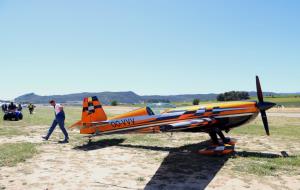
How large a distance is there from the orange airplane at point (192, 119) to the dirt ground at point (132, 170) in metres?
0.90

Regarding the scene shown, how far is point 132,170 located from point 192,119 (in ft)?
13.9

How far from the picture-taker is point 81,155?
35.8ft

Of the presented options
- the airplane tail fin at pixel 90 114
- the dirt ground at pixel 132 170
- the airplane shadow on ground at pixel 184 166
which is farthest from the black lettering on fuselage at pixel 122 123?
the dirt ground at pixel 132 170

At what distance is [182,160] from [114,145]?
164 inches

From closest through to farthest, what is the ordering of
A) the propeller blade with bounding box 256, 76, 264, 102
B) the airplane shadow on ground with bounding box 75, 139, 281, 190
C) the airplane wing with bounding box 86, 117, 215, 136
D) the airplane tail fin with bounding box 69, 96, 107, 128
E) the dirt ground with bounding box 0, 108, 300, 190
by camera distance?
the dirt ground with bounding box 0, 108, 300, 190 → the airplane shadow on ground with bounding box 75, 139, 281, 190 → the airplane wing with bounding box 86, 117, 215, 136 → the propeller blade with bounding box 256, 76, 264, 102 → the airplane tail fin with bounding box 69, 96, 107, 128

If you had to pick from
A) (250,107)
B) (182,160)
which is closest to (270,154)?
(250,107)

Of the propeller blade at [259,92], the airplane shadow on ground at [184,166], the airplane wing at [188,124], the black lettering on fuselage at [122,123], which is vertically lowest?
the airplane shadow on ground at [184,166]

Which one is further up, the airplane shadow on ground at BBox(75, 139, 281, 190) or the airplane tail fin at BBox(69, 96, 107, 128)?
the airplane tail fin at BBox(69, 96, 107, 128)

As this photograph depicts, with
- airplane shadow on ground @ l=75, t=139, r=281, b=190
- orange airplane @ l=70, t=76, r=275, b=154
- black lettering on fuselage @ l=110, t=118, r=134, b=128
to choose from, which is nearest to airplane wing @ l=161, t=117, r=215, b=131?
orange airplane @ l=70, t=76, r=275, b=154

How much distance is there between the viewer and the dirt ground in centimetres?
727

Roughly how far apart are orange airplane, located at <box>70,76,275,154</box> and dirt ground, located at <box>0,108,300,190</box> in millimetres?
901

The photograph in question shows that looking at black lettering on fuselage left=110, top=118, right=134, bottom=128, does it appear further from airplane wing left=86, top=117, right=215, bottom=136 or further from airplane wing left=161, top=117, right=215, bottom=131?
airplane wing left=161, top=117, right=215, bottom=131

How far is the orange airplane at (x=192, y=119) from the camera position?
37.1 ft

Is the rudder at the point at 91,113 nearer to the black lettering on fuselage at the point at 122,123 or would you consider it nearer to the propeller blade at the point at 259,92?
the black lettering on fuselage at the point at 122,123
